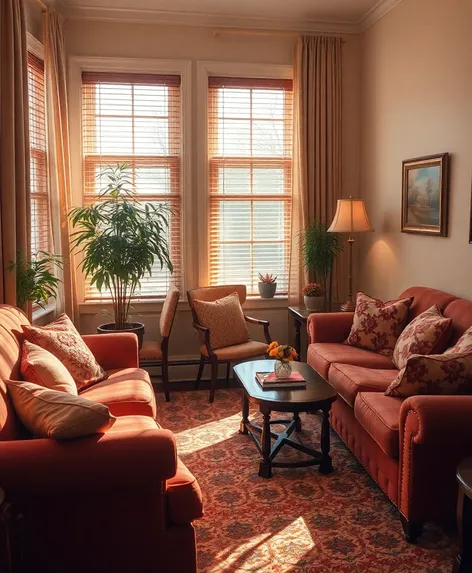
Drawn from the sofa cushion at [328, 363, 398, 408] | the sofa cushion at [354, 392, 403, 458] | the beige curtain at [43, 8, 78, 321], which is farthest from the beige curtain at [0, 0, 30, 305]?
the sofa cushion at [354, 392, 403, 458]

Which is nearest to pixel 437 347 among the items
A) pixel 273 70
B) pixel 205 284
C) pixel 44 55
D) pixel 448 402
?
pixel 448 402

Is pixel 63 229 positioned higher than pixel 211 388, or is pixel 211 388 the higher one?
pixel 63 229

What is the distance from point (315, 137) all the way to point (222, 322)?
198cm

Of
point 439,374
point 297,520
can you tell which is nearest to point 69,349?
point 297,520

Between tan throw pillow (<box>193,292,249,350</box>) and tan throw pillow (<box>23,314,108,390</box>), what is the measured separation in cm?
150

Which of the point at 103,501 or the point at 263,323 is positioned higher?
the point at 263,323

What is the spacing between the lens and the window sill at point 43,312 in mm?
4680

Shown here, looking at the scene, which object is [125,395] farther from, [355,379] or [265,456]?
[355,379]

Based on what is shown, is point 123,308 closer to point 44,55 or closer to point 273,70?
point 44,55

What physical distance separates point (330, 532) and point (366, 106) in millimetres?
4042

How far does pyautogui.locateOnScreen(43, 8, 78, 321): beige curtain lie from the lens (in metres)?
4.82

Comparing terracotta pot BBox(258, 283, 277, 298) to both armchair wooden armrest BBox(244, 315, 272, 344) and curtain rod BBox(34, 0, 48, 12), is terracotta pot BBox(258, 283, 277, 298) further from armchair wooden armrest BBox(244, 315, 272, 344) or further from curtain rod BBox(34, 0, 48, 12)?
curtain rod BBox(34, 0, 48, 12)

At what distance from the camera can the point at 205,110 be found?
5.45 metres

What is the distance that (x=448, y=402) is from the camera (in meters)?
2.68
